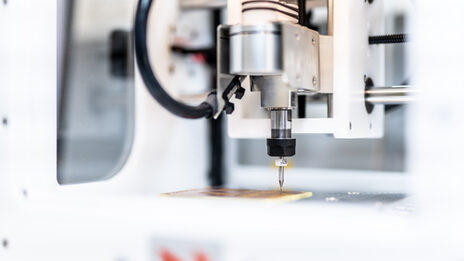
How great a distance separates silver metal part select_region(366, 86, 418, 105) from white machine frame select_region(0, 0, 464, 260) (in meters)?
0.26

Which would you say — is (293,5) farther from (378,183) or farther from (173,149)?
(378,183)

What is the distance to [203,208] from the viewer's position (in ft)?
2.28

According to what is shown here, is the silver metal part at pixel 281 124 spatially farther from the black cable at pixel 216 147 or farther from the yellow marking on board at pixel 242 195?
the black cable at pixel 216 147

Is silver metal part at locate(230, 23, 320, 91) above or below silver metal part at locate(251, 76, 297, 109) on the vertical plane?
above

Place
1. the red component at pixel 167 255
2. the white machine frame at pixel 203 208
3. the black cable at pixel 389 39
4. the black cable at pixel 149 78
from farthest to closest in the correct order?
the black cable at pixel 389 39, the black cable at pixel 149 78, the red component at pixel 167 255, the white machine frame at pixel 203 208

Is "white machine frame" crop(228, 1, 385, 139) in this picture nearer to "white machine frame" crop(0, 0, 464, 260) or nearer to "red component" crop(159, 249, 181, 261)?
"white machine frame" crop(0, 0, 464, 260)

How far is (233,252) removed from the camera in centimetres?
63

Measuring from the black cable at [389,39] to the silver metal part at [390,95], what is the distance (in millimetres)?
93

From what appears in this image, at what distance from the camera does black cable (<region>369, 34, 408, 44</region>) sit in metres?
1.01

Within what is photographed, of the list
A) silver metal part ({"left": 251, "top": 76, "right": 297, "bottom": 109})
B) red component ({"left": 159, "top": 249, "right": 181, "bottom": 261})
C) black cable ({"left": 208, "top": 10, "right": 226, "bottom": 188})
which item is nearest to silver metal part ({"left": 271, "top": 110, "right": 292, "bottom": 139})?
silver metal part ({"left": 251, "top": 76, "right": 297, "bottom": 109})

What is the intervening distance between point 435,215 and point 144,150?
0.84m

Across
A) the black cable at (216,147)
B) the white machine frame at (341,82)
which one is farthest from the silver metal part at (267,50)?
the black cable at (216,147)

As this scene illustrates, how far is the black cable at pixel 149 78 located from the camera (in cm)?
91

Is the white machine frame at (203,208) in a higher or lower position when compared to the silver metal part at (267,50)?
lower
